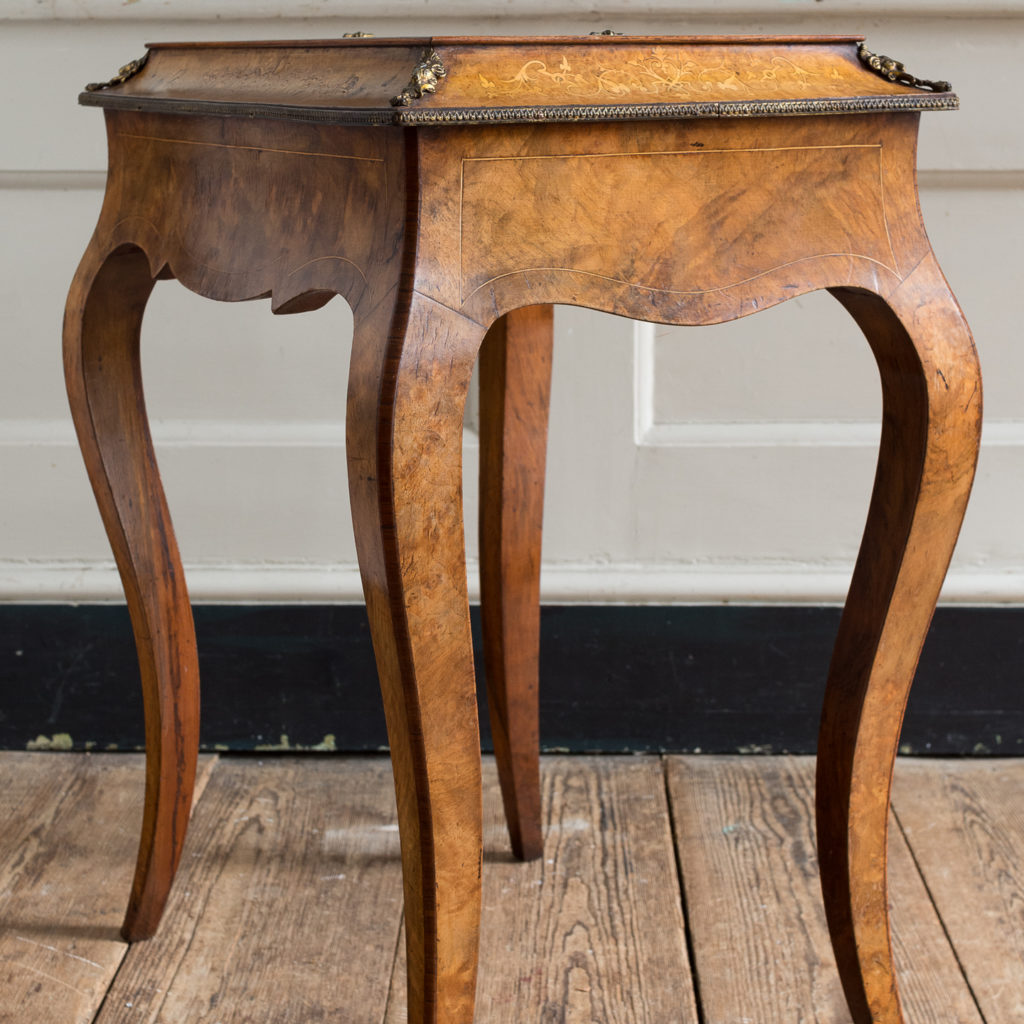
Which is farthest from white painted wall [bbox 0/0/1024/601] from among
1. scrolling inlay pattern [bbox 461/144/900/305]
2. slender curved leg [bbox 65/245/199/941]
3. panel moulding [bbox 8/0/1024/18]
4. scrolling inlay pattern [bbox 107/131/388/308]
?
scrolling inlay pattern [bbox 461/144/900/305]

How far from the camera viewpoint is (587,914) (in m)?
1.04

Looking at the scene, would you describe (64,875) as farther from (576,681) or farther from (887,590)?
(887,590)

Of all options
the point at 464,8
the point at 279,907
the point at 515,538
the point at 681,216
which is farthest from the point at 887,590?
the point at 464,8

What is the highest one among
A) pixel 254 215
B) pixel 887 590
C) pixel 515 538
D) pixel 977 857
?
pixel 254 215

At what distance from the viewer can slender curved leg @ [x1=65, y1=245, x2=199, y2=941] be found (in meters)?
0.88

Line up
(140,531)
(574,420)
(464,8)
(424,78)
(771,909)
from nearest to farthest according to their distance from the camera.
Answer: (424,78) < (140,531) < (771,909) < (464,8) < (574,420)

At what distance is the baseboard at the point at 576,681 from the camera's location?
1.31 metres

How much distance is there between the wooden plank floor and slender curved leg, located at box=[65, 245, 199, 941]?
0.09 m

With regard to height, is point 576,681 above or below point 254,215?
below

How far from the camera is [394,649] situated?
2.08 feet

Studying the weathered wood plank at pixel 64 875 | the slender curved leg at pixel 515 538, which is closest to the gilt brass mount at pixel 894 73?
the slender curved leg at pixel 515 538

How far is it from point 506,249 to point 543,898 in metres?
0.65

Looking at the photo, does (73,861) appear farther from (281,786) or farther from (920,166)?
(920,166)

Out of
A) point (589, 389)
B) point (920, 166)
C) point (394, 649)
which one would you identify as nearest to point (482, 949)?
point (394, 649)
